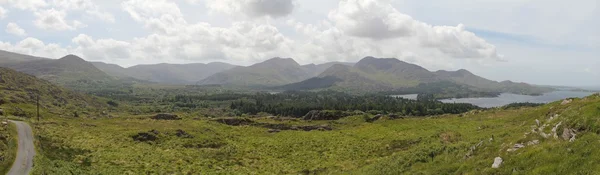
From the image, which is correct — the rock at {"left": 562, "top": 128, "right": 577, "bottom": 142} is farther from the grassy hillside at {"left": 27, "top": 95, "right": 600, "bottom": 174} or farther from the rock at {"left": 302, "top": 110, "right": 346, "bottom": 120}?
the rock at {"left": 302, "top": 110, "right": 346, "bottom": 120}

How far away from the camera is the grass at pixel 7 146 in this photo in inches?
1805

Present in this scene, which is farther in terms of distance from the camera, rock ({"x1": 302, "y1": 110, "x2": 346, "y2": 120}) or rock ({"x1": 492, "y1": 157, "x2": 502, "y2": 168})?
rock ({"x1": 302, "y1": 110, "x2": 346, "y2": 120})

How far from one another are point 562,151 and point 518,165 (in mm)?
2441

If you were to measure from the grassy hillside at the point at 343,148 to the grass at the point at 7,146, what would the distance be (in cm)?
354

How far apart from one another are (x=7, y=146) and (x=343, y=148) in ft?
190

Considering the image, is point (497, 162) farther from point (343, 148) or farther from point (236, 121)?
point (236, 121)

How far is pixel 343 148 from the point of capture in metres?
68.8

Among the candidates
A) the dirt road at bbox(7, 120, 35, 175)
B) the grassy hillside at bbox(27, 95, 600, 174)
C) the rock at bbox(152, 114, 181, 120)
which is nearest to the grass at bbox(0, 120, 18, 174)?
the dirt road at bbox(7, 120, 35, 175)

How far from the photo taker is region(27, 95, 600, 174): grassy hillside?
2153cm

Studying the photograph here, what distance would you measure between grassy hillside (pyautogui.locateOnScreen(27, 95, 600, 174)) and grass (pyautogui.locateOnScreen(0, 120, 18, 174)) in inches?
140

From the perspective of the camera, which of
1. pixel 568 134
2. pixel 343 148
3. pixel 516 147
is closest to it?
pixel 568 134

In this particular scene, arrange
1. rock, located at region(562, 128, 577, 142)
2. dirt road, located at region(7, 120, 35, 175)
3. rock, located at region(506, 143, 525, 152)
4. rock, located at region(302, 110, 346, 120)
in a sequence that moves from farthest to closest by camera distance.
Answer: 1. rock, located at region(302, 110, 346, 120)
2. dirt road, located at region(7, 120, 35, 175)
3. rock, located at region(506, 143, 525, 152)
4. rock, located at region(562, 128, 577, 142)

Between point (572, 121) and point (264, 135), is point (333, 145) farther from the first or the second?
point (572, 121)

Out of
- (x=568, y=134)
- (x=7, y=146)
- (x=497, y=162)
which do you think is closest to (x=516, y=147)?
A: (x=568, y=134)
